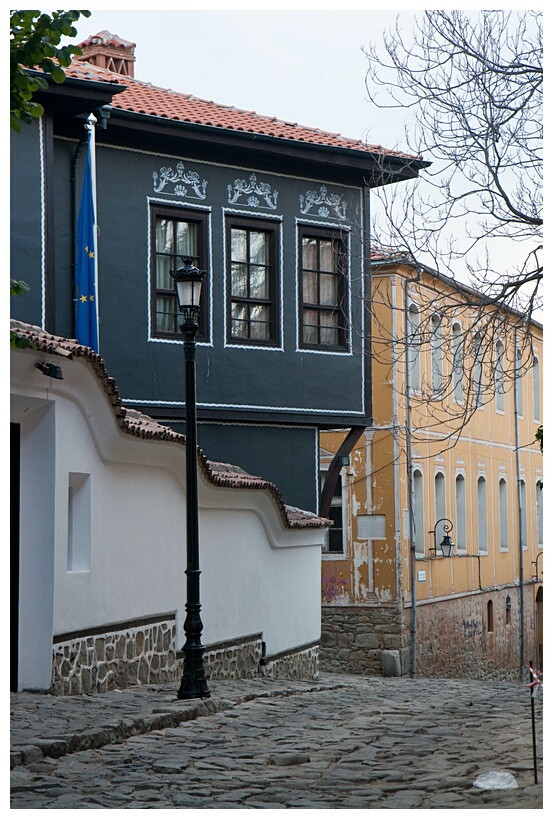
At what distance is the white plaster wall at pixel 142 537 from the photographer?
993cm

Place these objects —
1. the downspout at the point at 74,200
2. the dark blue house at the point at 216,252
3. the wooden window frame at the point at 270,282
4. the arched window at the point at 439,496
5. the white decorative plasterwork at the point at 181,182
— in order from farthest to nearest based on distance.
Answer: the arched window at the point at 439,496, the wooden window frame at the point at 270,282, the white decorative plasterwork at the point at 181,182, the downspout at the point at 74,200, the dark blue house at the point at 216,252

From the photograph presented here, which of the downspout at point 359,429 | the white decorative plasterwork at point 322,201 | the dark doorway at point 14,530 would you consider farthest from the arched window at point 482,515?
the dark doorway at point 14,530

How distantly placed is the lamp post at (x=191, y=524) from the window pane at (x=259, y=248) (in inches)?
253

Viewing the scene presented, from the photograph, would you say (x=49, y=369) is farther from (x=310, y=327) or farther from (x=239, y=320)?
(x=310, y=327)

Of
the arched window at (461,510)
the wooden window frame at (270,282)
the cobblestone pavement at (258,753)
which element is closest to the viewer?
the cobblestone pavement at (258,753)

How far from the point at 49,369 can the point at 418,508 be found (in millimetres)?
18212

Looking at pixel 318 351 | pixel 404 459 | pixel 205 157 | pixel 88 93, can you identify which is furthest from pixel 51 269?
pixel 404 459

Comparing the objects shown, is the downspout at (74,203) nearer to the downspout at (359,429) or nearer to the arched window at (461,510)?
the downspout at (359,429)

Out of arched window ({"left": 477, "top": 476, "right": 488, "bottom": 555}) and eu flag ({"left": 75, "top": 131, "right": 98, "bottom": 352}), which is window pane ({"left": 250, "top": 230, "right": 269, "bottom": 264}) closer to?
eu flag ({"left": 75, "top": 131, "right": 98, "bottom": 352})

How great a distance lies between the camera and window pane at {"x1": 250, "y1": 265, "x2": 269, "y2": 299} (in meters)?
17.5

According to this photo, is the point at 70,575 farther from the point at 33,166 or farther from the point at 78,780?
the point at 33,166

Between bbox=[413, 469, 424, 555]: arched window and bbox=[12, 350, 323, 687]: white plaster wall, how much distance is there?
1034 cm

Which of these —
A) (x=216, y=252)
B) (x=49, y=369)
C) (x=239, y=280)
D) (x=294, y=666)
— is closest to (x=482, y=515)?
(x=239, y=280)

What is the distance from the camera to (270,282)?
17.6 meters
